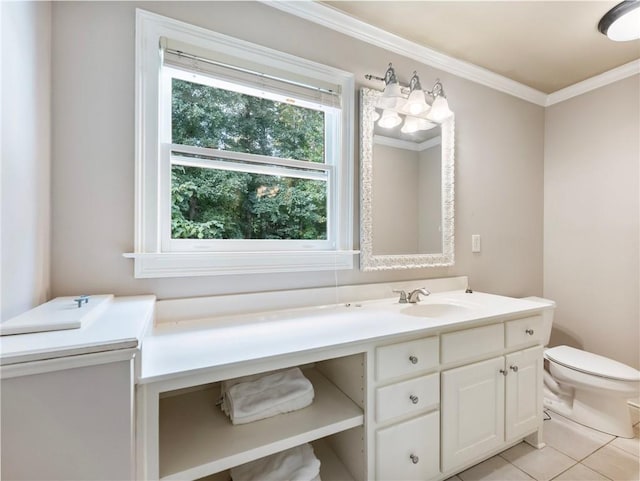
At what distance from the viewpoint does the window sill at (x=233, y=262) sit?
1.22 metres

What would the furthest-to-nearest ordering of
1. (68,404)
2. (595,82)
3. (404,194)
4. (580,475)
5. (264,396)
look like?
(595,82) → (404,194) → (580,475) → (264,396) → (68,404)

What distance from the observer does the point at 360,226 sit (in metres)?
1.67

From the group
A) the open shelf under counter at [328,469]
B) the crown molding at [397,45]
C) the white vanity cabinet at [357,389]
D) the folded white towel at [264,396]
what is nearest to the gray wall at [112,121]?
the crown molding at [397,45]

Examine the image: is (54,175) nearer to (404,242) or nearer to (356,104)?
(356,104)

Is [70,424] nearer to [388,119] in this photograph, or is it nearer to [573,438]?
[388,119]

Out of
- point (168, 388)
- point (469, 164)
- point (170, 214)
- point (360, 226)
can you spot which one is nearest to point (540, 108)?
point (469, 164)

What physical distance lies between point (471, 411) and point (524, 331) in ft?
1.72

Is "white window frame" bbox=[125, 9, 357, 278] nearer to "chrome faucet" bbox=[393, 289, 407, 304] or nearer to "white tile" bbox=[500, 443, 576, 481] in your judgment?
"chrome faucet" bbox=[393, 289, 407, 304]

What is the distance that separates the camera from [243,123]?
1.47 m

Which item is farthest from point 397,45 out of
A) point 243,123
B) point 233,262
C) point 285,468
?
point 285,468

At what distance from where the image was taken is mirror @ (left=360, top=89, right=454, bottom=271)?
5.54ft

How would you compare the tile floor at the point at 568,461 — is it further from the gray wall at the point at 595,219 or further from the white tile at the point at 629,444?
the gray wall at the point at 595,219

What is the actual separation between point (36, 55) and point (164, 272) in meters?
0.86

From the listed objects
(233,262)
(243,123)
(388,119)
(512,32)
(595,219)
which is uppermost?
(512,32)
